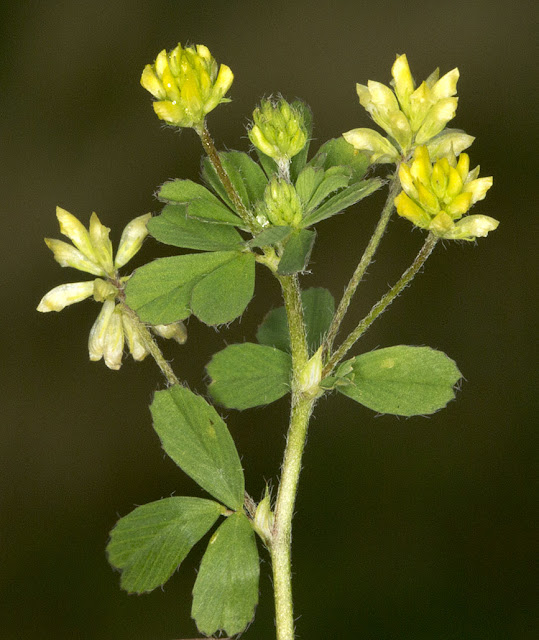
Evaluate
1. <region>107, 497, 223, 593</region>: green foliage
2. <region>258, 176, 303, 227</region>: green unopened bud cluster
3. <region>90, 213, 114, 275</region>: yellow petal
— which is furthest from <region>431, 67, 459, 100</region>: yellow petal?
<region>107, 497, 223, 593</region>: green foliage

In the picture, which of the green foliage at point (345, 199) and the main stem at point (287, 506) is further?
the main stem at point (287, 506)

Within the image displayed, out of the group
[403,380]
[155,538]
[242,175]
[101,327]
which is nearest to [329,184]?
[242,175]

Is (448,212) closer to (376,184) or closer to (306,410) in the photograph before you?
(376,184)

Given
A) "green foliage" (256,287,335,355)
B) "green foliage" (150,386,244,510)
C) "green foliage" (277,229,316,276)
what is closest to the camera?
"green foliage" (277,229,316,276)

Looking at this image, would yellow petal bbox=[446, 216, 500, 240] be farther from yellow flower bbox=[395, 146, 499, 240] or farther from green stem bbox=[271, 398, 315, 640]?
green stem bbox=[271, 398, 315, 640]

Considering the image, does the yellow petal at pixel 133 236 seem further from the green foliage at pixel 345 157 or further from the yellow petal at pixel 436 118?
the yellow petal at pixel 436 118

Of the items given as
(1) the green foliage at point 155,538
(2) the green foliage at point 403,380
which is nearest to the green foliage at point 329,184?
(2) the green foliage at point 403,380

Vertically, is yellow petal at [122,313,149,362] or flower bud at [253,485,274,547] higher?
yellow petal at [122,313,149,362]
